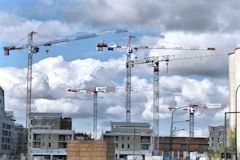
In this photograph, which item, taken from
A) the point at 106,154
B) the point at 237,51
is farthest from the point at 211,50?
the point at 106,154

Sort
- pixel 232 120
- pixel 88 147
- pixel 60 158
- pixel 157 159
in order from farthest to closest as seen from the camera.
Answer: pixel 60 158, pixel 232 120, pixel 157 159, pixel 88 147

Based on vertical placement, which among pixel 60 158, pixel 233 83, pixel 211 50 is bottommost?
pixel 60 158

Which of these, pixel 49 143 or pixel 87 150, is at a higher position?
pixel 87 150

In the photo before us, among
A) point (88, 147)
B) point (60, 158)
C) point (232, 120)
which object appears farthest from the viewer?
point (60, 158)

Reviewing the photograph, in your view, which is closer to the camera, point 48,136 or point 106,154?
point 106,154

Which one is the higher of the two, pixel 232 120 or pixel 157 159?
pixel 232 120

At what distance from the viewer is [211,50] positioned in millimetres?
199250

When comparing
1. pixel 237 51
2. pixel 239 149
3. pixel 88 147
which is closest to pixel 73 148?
pixel 88 147

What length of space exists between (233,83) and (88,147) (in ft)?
241

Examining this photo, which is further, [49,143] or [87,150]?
[49,143]

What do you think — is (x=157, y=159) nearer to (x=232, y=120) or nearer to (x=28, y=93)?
(x=232, y=120)

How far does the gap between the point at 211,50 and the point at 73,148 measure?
13243cm

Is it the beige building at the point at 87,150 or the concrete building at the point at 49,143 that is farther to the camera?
the concrete building at the point at 49,143

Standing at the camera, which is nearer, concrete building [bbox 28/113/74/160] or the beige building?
the beige building
